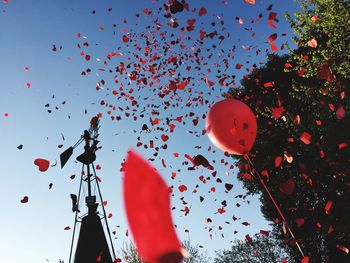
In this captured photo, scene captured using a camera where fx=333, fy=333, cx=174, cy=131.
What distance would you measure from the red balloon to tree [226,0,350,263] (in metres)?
8.82

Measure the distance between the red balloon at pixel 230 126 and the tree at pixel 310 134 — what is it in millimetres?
8817

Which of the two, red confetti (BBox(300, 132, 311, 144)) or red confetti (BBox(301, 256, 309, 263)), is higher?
red confetti (BBox(300, 132, 311, 144))

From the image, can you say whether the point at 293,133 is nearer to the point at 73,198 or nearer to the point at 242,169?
the point at 242,169

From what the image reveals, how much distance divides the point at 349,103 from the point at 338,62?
203 centimetres

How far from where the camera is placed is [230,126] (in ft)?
22.2

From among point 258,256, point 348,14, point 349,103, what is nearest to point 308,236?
point 349,103

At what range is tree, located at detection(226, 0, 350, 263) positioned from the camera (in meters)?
14.7

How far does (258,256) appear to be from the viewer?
37.8m

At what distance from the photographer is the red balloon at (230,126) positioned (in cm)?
674

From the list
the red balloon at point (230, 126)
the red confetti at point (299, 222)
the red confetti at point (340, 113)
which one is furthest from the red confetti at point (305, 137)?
the red balloon at point (230, 126)

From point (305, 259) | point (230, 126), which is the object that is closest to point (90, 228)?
point (230, 126)

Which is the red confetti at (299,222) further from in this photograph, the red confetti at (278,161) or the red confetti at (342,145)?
the red confetti at (342,145)

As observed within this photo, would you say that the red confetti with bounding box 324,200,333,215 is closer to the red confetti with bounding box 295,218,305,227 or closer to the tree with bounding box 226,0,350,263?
the tree with bounding box 226,0,350,263

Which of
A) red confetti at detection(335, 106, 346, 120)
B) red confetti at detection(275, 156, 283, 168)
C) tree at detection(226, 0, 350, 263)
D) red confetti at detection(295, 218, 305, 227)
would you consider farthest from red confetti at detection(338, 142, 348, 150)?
red confetti at detection(295, 218, 305, 227)
